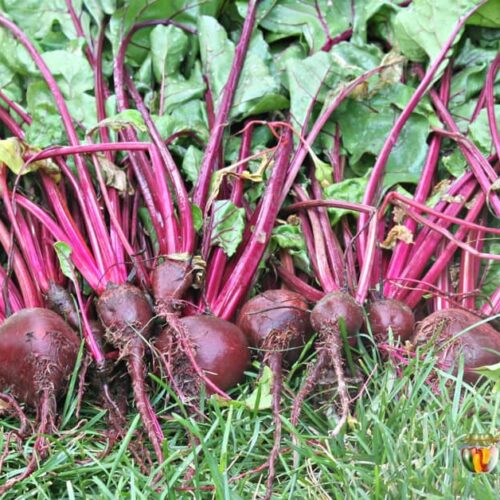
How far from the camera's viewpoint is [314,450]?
5.62ft

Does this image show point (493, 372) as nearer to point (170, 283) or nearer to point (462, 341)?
point (462, 341)

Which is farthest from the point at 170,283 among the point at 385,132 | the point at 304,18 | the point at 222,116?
the point at 304,18

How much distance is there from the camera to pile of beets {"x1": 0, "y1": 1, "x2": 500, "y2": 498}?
6.64 feet

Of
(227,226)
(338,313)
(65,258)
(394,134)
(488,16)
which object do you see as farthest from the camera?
(488,16)

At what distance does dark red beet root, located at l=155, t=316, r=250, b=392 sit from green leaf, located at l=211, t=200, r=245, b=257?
0.33 meters

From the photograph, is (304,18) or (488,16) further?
(304,18)

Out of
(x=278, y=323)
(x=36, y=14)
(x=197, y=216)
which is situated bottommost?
(x=278, y=323)

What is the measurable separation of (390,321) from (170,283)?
0.74 meters

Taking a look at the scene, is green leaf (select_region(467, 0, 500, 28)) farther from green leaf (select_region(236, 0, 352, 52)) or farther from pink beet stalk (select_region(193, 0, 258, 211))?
pink beet stalk (select_region(193, 0, 258, 211))

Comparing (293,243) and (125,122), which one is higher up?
(125,122)

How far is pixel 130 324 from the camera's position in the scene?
2082mm

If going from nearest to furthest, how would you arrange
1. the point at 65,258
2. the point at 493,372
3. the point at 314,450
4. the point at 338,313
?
the point at 314,450 < the point at 493,372 < the point at 338,313 < the point at 65,258

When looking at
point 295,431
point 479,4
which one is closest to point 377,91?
point 479,4

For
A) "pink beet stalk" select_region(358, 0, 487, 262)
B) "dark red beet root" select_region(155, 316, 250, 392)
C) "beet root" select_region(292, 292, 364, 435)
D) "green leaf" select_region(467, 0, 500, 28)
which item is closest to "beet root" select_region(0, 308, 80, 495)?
"dark red beet root" select_region(155, 316, 250, 392)
